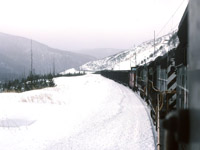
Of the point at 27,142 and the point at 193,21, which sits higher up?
the point at 193,21

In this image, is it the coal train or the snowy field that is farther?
the snowy field

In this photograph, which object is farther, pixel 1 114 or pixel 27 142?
pixel 1 114

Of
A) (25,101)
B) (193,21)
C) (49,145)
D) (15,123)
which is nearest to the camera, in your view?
(193,21)

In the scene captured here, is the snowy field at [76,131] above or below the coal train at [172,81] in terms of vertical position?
below

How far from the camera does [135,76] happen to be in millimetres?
27266

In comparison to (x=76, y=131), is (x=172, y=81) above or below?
above

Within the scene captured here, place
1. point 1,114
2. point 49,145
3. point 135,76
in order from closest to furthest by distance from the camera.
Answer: point 49,145, point 1,114, point 135,76

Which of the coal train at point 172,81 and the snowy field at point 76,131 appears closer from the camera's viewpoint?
the coal train at point 172,81

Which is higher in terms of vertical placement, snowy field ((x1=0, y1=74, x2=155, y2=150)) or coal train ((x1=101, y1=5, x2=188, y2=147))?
coal train ((x1=101, y1=5, x2=188, y2=147))

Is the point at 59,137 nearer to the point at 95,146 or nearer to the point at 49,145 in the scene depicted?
the point at 49,145

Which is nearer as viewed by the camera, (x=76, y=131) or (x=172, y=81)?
(x=172, y=81)

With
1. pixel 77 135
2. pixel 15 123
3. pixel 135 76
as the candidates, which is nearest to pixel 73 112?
pixel 15 123

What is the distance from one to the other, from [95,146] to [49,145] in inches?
56.7

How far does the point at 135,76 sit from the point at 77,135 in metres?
19.3
